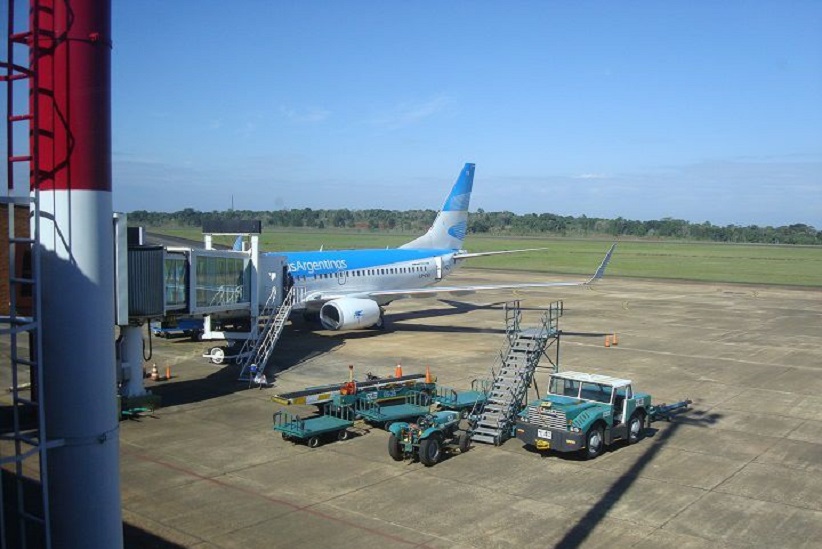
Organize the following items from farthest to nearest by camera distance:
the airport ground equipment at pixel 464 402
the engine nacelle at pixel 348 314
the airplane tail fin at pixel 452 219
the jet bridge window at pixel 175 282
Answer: the airplane tail fin at pixel 452 219
the engine nacelle at pixel 348 314
the jet bridge window at pixel 175 282
the airport ground equipment at pixel 464 402

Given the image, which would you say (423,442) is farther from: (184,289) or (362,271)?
(362,271)

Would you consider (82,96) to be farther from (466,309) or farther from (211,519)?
(466,309)

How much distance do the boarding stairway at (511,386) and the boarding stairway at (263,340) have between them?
970cm

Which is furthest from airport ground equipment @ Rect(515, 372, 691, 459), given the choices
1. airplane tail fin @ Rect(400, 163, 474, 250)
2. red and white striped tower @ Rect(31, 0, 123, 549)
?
airplane tail fin @ Rect(400, 163, 474, 250)

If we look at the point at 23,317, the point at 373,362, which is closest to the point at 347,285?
the point at 373,362

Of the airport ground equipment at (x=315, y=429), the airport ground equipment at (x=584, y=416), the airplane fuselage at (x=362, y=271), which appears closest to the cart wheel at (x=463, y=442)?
the airport ground equipment at (x=584, y=416)

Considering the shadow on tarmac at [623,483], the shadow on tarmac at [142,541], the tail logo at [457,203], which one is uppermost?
the tail logo at [457,203]

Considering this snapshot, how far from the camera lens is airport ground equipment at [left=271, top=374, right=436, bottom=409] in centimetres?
2170

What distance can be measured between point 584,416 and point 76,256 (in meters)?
14.7

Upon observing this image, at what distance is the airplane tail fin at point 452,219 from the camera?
50594 mm

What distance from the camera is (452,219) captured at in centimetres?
5084

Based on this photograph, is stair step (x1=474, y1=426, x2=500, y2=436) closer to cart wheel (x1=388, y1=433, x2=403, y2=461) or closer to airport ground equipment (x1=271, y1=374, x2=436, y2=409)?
cart wheel (x1=388, y1=433, x2=403, y2=461)

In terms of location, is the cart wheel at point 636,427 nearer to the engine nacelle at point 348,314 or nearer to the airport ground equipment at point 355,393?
the airport ground equipment at point 355,393

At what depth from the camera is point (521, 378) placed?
20.9m
